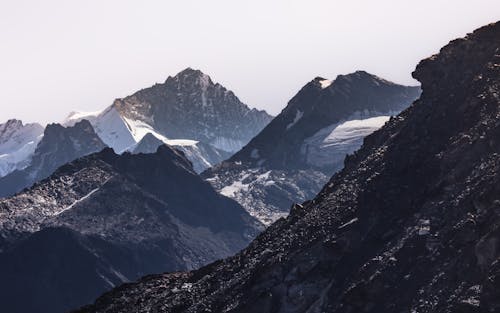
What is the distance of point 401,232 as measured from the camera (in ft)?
415

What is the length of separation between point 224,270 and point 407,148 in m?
30.7

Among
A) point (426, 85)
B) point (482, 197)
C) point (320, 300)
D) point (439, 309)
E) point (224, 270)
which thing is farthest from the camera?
point (426, 85)

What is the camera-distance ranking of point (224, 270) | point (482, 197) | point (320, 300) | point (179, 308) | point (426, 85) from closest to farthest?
1. point (482, 197)
2. point (320, 300)
3. point (179, 308)
4. point (224, 270)
5. point (426, 85)

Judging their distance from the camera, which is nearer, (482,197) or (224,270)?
(482,197)

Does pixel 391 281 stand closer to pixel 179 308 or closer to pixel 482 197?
pixel 482 197

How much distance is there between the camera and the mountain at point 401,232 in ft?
371

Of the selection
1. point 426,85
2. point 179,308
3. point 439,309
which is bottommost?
point 439,309

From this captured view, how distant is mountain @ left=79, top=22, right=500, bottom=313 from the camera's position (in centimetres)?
11306

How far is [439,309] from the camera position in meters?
106

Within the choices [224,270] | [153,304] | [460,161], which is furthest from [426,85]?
[153,304]

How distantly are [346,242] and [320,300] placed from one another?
384 inches

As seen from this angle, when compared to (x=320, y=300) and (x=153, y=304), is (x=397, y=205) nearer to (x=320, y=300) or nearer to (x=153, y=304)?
(x=320, y=300)

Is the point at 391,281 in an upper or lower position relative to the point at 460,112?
lower

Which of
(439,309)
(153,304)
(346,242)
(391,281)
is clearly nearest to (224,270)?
(153,304)
